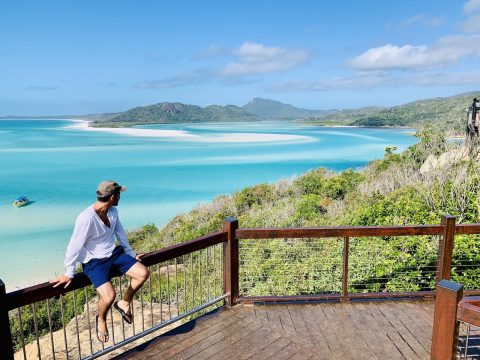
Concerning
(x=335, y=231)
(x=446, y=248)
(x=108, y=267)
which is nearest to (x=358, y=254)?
(x=446, y=248)

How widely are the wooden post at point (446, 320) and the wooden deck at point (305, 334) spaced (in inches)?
53.0

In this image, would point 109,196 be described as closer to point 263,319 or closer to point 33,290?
point 33,290

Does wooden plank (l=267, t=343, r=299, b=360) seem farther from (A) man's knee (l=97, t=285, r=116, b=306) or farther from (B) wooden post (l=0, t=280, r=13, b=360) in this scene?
(B) wooden post (l=0, t=280, r=13, b=360)

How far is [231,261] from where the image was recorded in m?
4.39

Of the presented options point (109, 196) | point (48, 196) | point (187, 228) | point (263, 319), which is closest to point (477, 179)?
point (263, 319)

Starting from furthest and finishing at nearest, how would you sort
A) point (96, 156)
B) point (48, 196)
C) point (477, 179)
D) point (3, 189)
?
1. point (96, 156)
2. point (3, 189)
3. point (48, 196)
4. point (477, 179)

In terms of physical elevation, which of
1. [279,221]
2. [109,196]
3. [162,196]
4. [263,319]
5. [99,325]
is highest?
[109,196]

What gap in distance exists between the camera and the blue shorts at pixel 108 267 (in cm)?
305

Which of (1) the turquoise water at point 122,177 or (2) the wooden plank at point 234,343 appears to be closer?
(2) the wooden plank at point 234,343

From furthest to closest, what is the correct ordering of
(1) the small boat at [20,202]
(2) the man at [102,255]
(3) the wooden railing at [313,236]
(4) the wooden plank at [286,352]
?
1. (1) the small boat at [20,202]
2. (3) the wooden railing at [313,236]
3. (4) the wooden plank at [286,352]
4. (2) the man at [102,255]

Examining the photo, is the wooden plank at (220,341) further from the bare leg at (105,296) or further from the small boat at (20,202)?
the small boat at (20,202)

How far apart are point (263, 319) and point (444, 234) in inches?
87.4

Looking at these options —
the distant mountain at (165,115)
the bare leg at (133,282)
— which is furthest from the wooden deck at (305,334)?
the distant mountain at (165,115)

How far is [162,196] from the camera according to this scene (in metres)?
40.9
